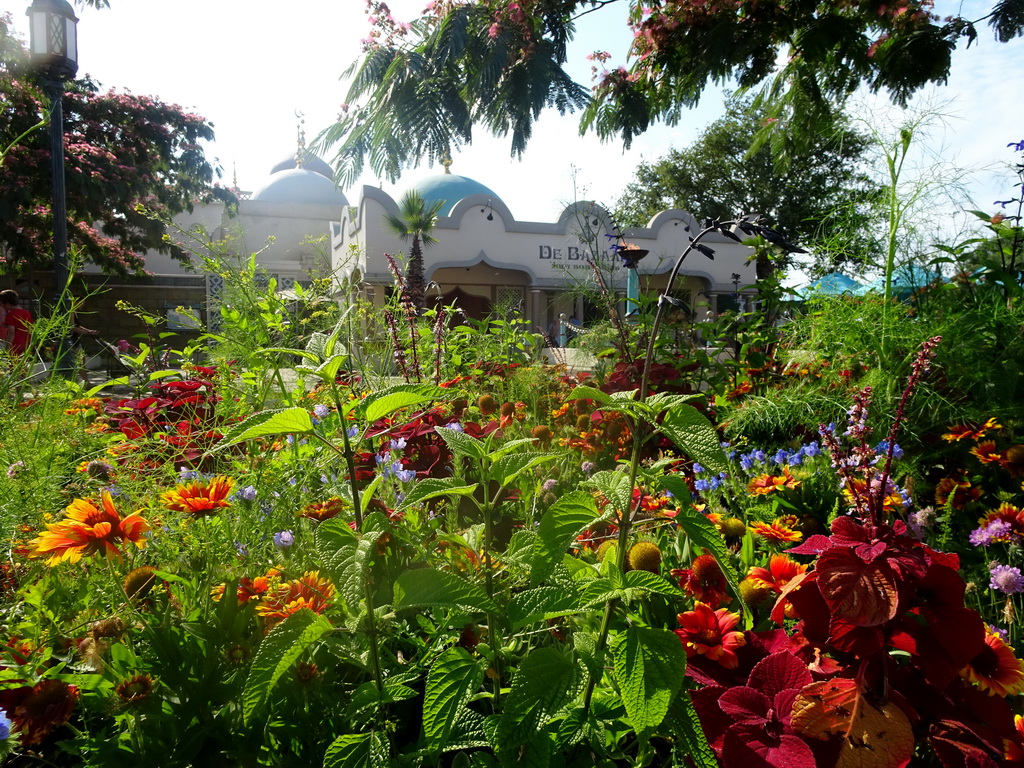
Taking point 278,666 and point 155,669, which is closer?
point 278,666

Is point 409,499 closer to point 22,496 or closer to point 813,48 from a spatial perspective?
point 22,496

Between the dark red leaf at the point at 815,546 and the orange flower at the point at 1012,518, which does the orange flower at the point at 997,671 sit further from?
the orange flower at the point at 1012,518

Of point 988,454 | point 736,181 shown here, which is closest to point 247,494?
point 988,454

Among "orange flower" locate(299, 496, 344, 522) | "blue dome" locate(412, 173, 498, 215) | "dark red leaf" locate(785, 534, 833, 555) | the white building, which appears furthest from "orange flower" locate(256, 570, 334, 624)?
"blue dome" locate(412, 173, 498, 215)

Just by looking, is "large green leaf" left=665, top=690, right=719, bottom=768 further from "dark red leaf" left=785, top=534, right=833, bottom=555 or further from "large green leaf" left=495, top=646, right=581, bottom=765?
"dark red leaf" left=785, top=534, right=833, bottom=555

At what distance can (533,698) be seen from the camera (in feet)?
2.27

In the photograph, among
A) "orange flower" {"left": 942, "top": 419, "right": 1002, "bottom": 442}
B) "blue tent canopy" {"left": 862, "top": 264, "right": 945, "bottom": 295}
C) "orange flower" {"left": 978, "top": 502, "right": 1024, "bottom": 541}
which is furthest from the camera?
"blue tent canopy" {"left": 862, "top": 264, "right": 945, "bottom": 295}

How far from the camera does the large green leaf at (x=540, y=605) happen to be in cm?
71

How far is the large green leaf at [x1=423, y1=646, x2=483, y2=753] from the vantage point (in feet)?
2.29

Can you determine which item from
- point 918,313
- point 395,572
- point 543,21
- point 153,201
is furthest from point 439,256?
point 395,572

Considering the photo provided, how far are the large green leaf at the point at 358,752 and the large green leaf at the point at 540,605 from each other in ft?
0.69

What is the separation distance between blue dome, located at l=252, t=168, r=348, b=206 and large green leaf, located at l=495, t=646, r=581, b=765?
78.0 ft

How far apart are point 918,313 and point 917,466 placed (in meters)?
0.84

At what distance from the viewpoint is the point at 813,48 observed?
3.06 metres
